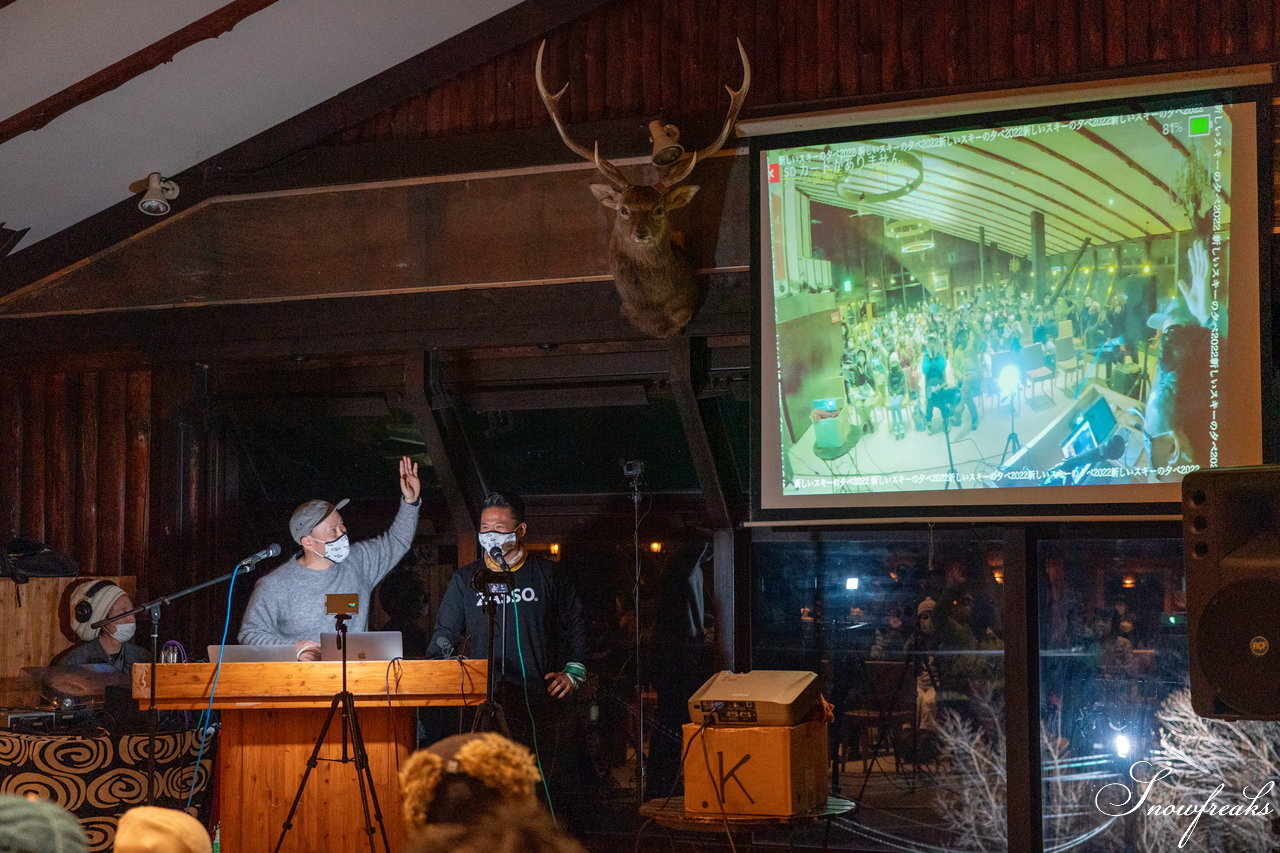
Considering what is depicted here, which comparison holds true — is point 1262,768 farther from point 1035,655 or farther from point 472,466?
point 472,466

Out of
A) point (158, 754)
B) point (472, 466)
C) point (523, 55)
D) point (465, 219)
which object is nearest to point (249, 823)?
point (158, 754)

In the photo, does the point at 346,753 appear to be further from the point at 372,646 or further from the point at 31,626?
the point at 31,626

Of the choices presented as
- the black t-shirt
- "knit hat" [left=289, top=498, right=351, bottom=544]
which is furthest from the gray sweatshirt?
the black t-shirt

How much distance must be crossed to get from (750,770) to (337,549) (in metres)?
2.31

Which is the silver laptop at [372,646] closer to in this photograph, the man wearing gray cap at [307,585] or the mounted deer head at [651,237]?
the man wearing gray cap at [307,585]

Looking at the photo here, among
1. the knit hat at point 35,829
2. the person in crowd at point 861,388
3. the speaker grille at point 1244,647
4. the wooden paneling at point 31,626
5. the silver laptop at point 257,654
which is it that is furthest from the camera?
the wooden paneling at point 31,626

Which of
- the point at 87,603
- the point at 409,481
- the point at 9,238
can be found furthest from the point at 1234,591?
the point at 9,238

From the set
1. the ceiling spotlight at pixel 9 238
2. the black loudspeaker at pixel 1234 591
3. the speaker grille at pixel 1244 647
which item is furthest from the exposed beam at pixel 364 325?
the speaker grille at pixel 1244 647

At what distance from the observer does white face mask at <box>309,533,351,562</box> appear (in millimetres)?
5633

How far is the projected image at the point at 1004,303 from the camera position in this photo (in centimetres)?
501

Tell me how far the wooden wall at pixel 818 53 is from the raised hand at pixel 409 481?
1.61 m

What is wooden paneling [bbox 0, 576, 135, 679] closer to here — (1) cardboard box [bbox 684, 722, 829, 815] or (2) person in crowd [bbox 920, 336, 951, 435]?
(1) cardboard box [bbox 684, 722, 829, 815]

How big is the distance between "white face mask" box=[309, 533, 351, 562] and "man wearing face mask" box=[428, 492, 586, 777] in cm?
56

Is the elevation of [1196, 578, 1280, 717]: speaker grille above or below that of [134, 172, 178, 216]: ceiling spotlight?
below
